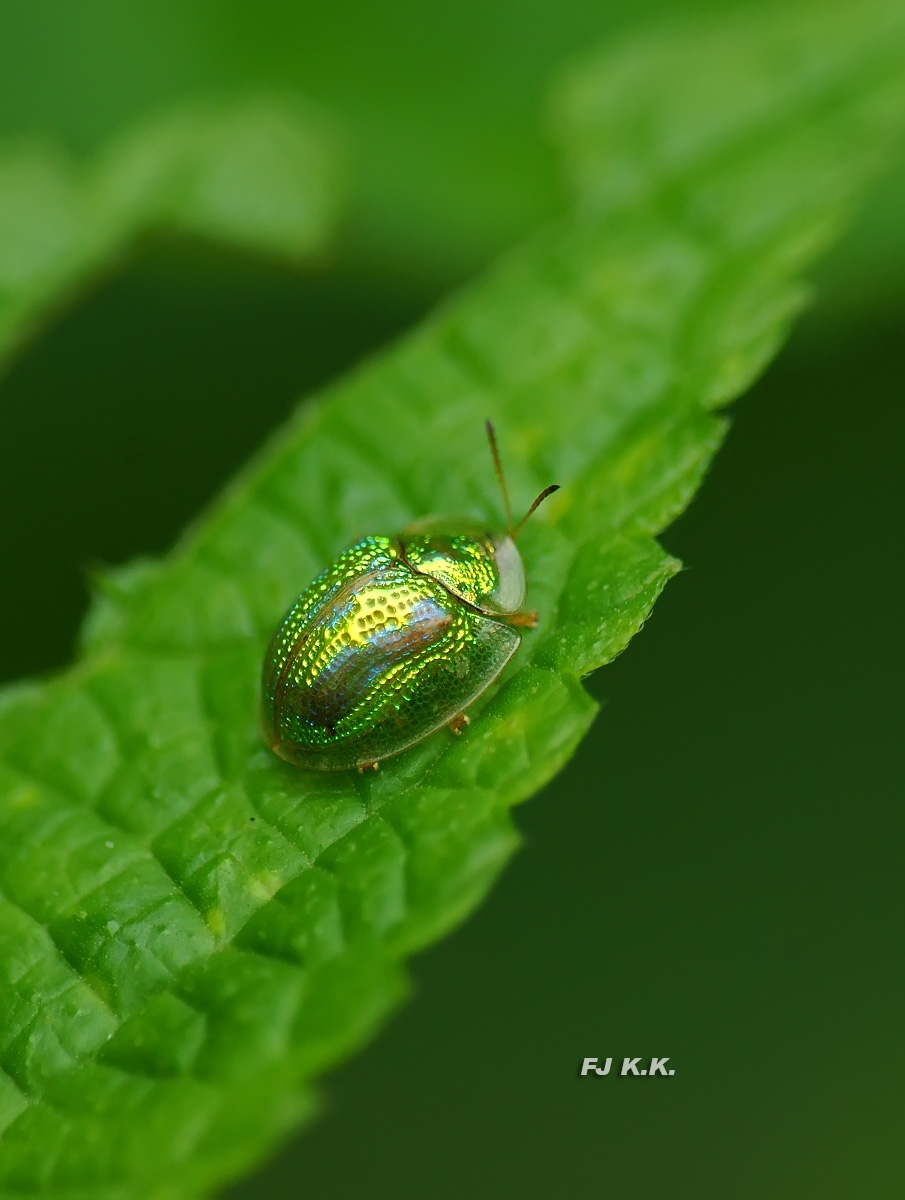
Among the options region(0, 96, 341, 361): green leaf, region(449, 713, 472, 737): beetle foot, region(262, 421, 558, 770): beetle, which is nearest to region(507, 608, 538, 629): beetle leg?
region(262, 421, 558, 770): beetle

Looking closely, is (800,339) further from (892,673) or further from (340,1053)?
(340,1053)

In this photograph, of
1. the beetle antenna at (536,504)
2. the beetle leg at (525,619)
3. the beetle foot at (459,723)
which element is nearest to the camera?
the beetle foot at (459,723)

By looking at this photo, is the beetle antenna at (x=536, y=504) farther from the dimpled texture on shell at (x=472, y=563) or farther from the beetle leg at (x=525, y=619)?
the beetle leg at (x=525, y=619)

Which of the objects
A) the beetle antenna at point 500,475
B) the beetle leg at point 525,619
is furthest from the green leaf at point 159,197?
the beetle leg at point 525,619

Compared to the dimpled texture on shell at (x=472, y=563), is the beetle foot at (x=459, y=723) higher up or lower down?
lower down

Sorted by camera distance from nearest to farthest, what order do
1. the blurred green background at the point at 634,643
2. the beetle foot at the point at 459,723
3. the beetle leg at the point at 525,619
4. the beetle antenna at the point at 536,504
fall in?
1. the beetle foot at the point at 459,723
2. the beetle leg at the point at 525,619
3. the beetle antenna at the point at 536,504
4. the blurred green background at the point at 634,643

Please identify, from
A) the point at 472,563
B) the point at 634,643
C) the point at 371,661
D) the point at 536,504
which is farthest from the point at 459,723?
the point at 634,643

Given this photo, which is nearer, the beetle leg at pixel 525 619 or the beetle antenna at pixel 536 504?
the beetle leg at pixel 525 619
